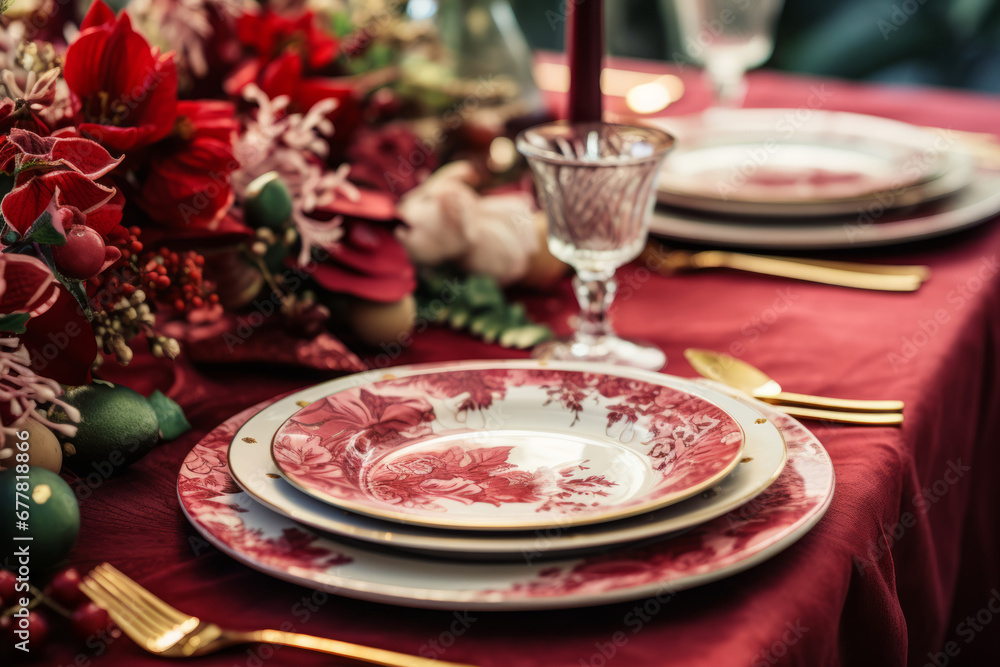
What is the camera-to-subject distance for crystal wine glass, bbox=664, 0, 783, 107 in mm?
1348

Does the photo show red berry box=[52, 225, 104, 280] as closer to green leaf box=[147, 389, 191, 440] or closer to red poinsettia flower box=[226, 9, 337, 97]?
green leaf box=[147, 389, 191, 440]

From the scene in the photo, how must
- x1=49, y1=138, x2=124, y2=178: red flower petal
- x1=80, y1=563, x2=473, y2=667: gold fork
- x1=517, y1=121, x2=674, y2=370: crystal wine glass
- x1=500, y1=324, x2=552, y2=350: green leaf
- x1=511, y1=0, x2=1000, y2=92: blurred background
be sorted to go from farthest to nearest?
x1=511, y1=0, x2=1000, y2=92: blurred background < x1=500, y1=324, x2=552, y2=350: green leaf < x1=517, y1=121, x2=674, y2=370: crystal wine glass < x1=49, y1=138, x2=124, y2=178: red flower petal < x1=80, y1=563, x2=473, y2=667: gold fork

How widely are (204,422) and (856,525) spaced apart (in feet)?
1.52

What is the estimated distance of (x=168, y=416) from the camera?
2.16 ft

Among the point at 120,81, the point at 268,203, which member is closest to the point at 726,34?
the point at 268,203

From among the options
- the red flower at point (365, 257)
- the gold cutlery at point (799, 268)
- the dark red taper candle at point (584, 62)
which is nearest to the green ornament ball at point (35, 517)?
the red flower at point (365, 257)

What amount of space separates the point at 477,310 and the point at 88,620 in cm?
53

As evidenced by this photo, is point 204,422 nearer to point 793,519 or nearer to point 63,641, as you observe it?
point 63,641

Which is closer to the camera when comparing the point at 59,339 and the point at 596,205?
the point at 59,339

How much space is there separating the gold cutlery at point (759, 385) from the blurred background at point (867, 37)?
7.99ft

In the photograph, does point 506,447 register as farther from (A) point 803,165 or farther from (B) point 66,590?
(A) point 803,165

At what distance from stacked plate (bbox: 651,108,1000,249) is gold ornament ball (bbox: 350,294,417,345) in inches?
14.5

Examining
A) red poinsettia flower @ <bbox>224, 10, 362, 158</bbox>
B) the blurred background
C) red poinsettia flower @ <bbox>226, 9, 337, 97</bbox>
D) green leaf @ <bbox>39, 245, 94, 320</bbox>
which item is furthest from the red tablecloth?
the blurred background

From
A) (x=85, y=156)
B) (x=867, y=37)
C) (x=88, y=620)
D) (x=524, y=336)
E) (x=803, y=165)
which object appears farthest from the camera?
(x=867, y=37)
